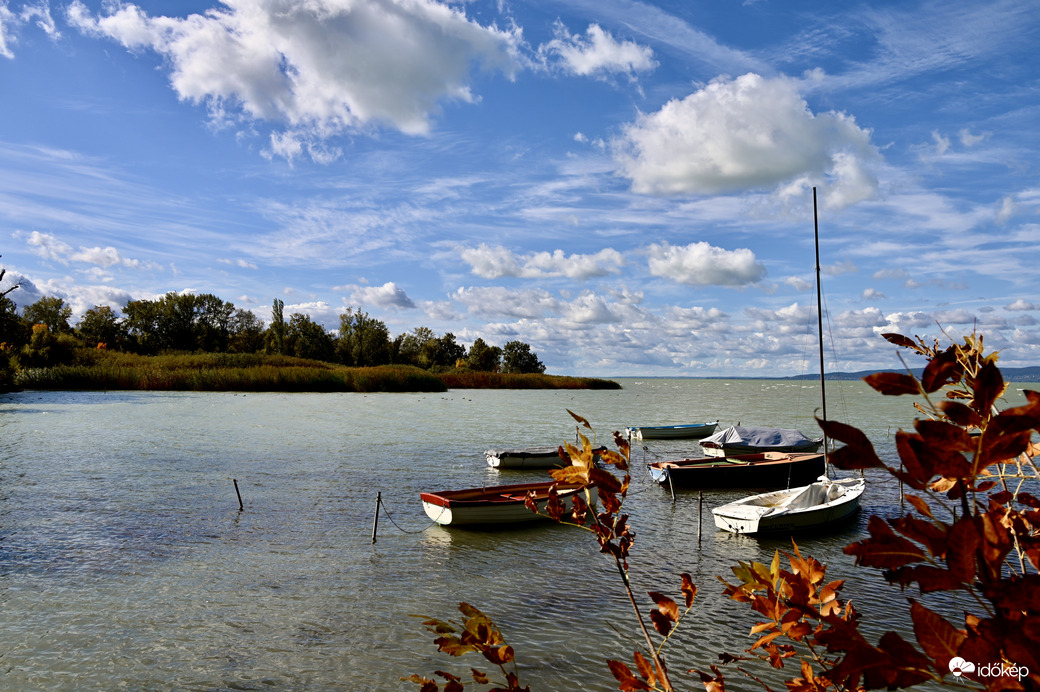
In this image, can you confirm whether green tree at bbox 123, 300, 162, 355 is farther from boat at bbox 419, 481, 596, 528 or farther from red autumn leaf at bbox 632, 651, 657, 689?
red autumn leaf at bbox 632, 651, 657, 689

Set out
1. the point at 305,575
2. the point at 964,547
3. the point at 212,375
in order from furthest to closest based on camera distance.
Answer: the point at 212,375
the point at 305,575
the point at 964,547

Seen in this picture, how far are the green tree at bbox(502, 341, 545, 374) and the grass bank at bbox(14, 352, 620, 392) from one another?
2248 inches

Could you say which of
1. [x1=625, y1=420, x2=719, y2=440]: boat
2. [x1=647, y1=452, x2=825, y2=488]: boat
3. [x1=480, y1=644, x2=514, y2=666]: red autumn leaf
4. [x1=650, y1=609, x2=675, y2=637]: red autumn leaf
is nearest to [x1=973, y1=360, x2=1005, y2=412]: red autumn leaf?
[x1=650, y1=609, x2=675, y2=637]: red autumn leaf

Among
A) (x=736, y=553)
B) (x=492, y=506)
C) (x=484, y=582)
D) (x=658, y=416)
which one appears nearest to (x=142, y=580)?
(x=484, y=582)

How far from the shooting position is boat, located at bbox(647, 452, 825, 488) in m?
23.8

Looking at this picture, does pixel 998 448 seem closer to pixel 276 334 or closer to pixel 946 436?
pixel 946 436

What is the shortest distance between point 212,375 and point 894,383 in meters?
77.7

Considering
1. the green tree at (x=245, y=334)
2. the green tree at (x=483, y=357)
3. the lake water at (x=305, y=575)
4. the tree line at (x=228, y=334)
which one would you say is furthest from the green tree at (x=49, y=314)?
the lake water at (x=305, y=575)

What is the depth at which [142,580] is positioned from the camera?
41.2ft

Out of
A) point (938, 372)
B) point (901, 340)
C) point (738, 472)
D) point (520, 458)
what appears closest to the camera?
point (938, 372)

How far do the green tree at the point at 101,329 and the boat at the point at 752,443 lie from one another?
111 metres

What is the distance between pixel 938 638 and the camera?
115 centimetres

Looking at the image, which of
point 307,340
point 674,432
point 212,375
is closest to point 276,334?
point 307,340

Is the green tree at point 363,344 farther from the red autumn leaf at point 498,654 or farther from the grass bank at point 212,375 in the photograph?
the red autumn leaf at point 498,654
